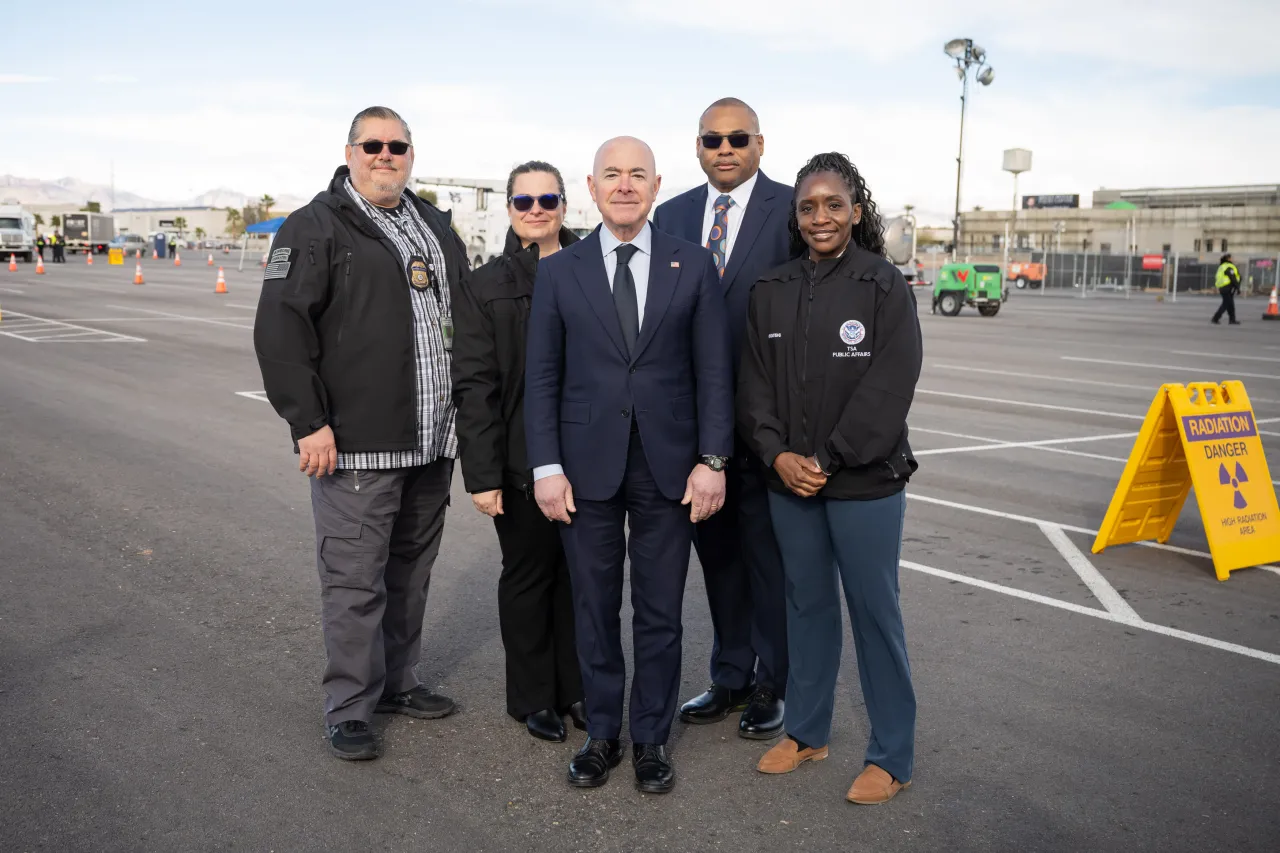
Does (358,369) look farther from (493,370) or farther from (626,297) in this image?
(626,297)

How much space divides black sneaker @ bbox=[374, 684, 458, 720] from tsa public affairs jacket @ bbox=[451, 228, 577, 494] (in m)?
0.99

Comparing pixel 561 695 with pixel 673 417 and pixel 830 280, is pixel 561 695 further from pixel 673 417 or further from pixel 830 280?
pixel 830 280

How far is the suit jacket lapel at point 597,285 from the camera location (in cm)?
365

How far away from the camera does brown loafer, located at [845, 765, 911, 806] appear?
12.0 ft

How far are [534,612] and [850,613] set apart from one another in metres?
1.17

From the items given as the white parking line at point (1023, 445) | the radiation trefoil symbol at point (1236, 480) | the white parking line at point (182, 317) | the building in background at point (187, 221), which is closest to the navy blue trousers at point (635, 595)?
the radiation trefoil symbol at point (1236, 480)

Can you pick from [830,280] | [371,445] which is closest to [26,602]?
[371,445]

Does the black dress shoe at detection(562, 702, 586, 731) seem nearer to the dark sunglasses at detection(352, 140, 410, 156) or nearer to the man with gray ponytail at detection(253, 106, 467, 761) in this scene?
the man with gray ponytail at detection(253, 106, 467, 761)

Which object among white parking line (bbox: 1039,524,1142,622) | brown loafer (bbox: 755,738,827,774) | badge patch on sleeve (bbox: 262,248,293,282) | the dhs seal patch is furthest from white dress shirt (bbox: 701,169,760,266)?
white parking line (bbox: 1039,524,1142,622)

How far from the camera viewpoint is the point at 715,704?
438 cm

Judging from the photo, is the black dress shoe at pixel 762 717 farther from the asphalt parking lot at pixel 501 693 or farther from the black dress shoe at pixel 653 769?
the black dress shoe at pixel 653 769

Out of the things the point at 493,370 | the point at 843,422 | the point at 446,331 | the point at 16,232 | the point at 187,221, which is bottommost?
the point at 843,422

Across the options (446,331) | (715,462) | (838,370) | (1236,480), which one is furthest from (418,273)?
(1236,480)

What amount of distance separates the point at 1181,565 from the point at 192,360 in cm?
1293
